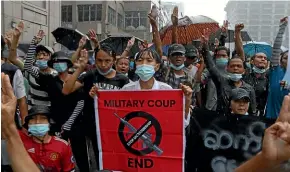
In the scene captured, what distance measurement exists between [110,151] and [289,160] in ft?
7.83

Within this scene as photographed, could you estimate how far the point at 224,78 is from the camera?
15.3 feet

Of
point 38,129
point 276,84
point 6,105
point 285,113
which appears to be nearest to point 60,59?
point 38,129

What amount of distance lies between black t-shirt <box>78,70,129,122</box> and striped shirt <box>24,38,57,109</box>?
527 mm

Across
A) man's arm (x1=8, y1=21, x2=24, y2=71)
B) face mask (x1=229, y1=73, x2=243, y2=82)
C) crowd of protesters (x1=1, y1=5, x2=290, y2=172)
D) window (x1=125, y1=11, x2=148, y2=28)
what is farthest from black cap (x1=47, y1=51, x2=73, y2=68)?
window (x1=125, y1=11, x2=148, y2=28)

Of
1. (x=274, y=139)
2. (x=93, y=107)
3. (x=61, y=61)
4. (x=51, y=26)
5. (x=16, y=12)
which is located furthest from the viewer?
(x=51, y=26)

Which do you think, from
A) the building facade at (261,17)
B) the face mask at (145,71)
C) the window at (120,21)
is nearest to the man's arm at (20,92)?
the face mask at (145,71)

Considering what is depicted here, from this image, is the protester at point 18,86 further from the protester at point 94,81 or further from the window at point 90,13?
the window at point 90,13

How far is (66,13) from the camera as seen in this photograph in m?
41.6

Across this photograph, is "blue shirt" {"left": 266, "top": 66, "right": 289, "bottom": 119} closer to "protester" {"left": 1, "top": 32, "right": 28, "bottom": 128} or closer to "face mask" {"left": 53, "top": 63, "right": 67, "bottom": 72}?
"face mask" {"left": 53, "top": 63, "right": 67, "bottom": 72}

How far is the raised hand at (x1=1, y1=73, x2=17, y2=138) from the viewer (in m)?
1.95

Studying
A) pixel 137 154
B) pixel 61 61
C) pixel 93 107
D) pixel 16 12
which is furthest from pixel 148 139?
pixel 16 12

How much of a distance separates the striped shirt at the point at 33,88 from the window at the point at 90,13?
1466 inches

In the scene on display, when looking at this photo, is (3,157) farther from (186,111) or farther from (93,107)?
(186,111)

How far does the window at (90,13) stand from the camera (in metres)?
41.8
